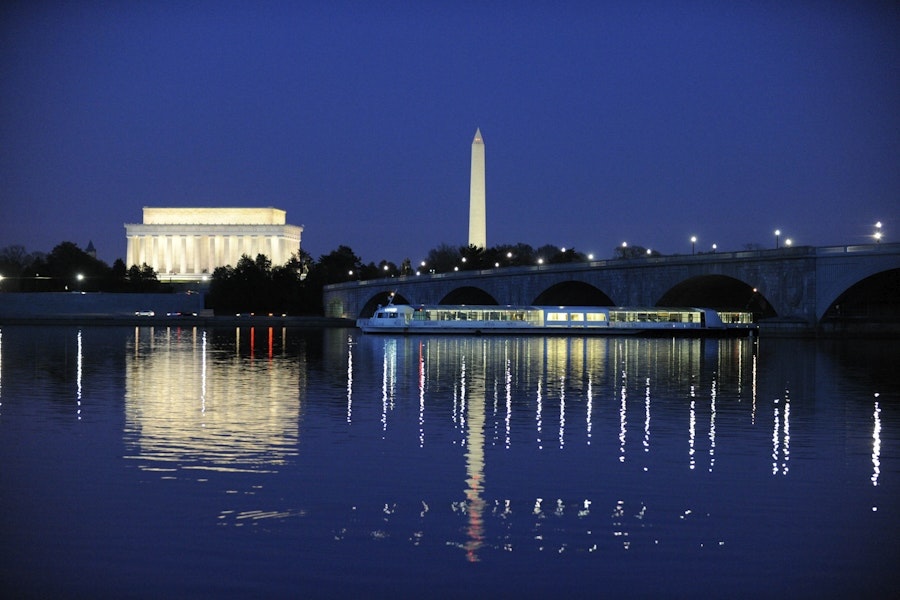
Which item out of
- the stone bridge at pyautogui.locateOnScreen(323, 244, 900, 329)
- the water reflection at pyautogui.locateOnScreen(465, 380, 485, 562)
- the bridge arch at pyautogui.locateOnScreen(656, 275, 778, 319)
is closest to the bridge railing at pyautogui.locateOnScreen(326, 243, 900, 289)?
the stone bridge at pyautogui.locateOnScreen(323, 244, 900, 329)

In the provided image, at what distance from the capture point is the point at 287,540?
17.0 m

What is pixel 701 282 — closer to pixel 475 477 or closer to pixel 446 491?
pixel 475 477

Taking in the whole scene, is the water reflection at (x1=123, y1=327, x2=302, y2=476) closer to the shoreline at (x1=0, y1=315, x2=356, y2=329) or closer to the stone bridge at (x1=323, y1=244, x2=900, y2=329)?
the stone bridge at (x1=323, y1=244, x2=900, y2=329)

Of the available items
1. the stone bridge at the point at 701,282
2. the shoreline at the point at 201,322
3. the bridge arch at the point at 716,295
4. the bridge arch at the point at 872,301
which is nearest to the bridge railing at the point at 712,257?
the stone bridge at the point at 701,282

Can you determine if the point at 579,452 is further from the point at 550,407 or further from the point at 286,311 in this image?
the point at 286,311

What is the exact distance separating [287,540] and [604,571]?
484cm

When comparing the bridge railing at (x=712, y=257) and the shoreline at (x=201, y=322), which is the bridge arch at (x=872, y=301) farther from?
the shoreline at (x=201, y=322)

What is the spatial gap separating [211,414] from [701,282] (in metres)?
89.5

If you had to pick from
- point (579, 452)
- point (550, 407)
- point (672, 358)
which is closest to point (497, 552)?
point (579, 452)

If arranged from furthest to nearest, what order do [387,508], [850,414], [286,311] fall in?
[286,311]
[850,414]
[387,508]

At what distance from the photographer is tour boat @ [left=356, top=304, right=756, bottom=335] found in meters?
110

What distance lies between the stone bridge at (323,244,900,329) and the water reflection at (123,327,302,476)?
175ft

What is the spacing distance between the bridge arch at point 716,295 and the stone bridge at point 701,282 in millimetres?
122

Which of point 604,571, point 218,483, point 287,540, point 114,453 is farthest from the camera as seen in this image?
point 114,453
